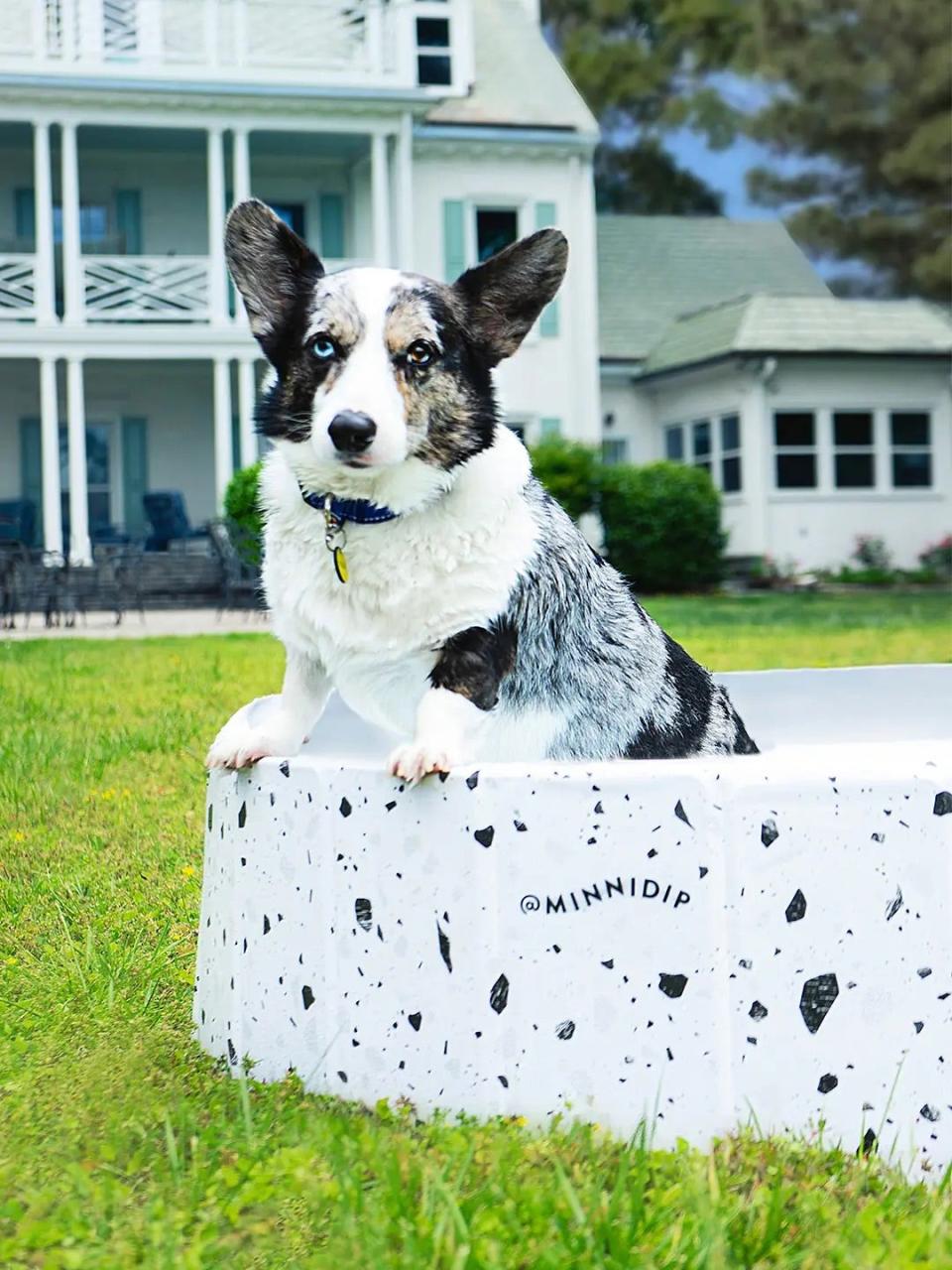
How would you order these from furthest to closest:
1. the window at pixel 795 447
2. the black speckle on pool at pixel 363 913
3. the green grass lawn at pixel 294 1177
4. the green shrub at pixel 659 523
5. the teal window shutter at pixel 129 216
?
the window at pixel 795 447 < the teal window shutter at pixel 129 216 < the green shrub at pixel 659 523 < the black speckle on pool at pixel 363 913 < the green grass lawn at pixel 294 1177

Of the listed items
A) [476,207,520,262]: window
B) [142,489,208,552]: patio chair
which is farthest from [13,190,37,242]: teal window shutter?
[476,207,520,262]: window

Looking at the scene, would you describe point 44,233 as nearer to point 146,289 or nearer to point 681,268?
point 146,289

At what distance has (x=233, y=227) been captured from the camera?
2.48 m

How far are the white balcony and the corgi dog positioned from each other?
17.0 metres

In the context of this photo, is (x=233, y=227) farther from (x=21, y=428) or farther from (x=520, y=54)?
(x=520, y=54)

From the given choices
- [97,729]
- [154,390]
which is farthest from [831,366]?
[97,729]

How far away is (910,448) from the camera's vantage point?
21.7 m

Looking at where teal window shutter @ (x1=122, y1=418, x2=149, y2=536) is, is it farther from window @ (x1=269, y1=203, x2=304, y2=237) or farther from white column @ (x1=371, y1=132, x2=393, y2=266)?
white column @ (x1=371, y1=132, x2=393, y2=266)

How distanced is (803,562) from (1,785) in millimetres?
17189

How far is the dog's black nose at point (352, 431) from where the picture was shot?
2.19 metres

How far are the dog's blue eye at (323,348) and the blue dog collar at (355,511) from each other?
240 millimetres

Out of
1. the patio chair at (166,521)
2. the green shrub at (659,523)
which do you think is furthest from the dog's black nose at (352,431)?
the patio chair at (166,521)

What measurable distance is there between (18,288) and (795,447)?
1040cm

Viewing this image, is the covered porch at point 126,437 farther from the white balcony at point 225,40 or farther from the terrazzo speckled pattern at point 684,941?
the terrazzo speckled pattern at point 684,941
